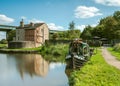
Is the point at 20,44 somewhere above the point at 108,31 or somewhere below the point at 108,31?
below

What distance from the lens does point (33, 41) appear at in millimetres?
72438

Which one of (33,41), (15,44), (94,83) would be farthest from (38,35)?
(94,83)

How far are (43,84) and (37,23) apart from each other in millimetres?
61579

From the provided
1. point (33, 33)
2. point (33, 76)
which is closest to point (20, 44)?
point (33, 33)

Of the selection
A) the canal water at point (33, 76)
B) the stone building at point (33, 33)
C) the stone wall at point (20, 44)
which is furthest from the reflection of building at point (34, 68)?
the stone building at point (33, 33)

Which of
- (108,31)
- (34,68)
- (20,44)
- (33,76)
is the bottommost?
(34,68)

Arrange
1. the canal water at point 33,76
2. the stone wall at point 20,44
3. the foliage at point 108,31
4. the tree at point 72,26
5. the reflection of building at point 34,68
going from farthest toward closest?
the tree at point 72,26
the stone wall at point 20,44
the foliage at point 108,31
the reflection of building at point 34,68
the canal water at point 33,76

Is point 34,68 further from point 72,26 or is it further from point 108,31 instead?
point 72,26

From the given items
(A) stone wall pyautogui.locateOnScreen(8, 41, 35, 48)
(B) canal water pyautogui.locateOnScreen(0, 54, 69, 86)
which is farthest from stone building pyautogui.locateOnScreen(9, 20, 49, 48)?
(B) canal water pyautogui.locateOnScreen(0, 54, 69, 86)

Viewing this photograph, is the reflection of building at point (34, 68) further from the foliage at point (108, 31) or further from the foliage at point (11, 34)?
the foliage at point (11, 34)

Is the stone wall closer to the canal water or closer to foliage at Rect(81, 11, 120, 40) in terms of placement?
foliage at Rect(81, 11, 120, 40)

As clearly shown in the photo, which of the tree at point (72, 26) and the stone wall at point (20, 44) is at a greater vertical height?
the tree at point (72, 26)

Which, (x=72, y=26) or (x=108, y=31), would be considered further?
(x=72, y=26)

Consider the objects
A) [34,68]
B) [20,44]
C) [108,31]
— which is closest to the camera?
[34,68]
